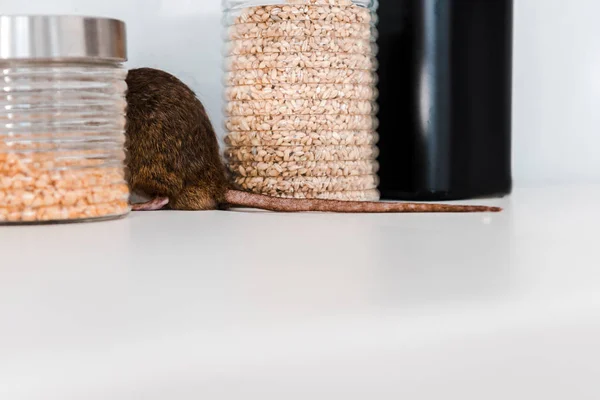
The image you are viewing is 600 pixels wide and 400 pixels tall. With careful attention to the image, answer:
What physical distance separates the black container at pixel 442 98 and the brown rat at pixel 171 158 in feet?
0.56

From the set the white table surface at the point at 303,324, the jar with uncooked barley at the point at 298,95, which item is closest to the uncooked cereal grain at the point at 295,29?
the jar with uncooked barley at the point at 298,95

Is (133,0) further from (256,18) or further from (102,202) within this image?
(102,202)

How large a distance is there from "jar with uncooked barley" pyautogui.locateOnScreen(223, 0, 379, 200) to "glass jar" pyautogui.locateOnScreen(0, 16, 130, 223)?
0.46ft

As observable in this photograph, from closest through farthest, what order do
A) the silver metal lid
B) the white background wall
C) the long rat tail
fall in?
1. the silver metal lid
2. the long rat tail
3. the white background wall

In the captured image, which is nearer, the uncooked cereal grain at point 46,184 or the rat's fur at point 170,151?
the uncooked cereal grain at point 46,184

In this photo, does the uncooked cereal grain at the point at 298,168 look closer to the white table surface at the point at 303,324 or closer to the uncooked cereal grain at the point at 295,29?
the uncooked cereal grain at the point at 295,29

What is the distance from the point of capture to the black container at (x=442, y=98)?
0.86 metres

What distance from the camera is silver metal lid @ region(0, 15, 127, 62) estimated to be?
2.08ft

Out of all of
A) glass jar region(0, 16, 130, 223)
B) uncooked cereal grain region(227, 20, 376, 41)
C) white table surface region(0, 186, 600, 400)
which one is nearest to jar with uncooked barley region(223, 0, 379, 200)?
uncooked cereal grain region(227, 20, 376, 41)

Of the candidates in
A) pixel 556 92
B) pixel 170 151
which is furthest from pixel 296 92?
pixel 556 92

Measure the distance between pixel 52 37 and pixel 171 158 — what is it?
177mm

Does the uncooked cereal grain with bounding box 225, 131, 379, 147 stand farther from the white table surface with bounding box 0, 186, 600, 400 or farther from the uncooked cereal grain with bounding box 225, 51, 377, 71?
the white table surface with bounding box 0, 186, 600, 400

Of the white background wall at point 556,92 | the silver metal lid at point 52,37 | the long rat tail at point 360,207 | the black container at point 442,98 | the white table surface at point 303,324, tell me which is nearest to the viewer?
the white table surface at point 303,324

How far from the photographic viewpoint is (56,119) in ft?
2.23
